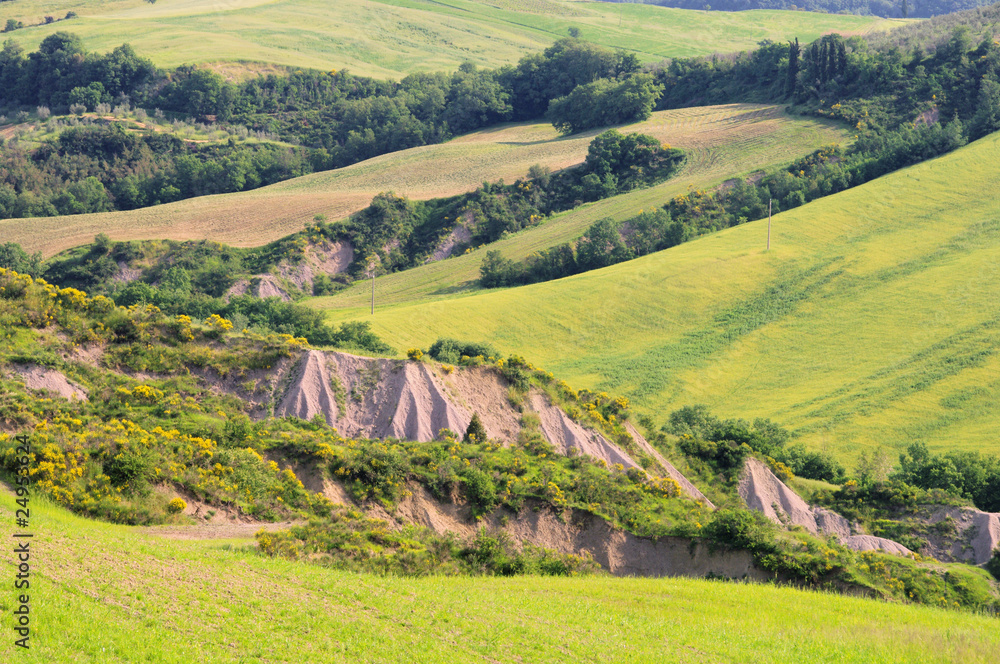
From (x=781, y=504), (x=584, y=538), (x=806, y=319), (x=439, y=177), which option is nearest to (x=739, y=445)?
(x=781, y=504)

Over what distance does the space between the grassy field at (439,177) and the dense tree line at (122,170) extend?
813 cm

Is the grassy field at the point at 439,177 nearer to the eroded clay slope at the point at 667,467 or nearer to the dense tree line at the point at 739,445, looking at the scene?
the dense tree line at the point at 739,445

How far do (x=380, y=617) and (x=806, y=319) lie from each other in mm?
58398

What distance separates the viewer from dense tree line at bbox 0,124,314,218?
377ft

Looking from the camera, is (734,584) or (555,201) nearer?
(734,584)

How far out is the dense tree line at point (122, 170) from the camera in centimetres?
11500

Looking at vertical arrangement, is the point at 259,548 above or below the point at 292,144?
above

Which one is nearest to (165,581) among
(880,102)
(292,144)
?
(880,102)

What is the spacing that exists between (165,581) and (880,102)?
354 feet

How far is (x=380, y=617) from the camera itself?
1666cm

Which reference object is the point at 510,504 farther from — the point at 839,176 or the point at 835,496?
the point at 839,176

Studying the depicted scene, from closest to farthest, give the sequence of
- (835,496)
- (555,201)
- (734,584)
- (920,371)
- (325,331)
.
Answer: (734,584) < (835,496) < (325,331) < (920,371) < (555,201)

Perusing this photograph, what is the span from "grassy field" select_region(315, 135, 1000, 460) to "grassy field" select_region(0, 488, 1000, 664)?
33419mm

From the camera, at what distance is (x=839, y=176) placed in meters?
91.2
